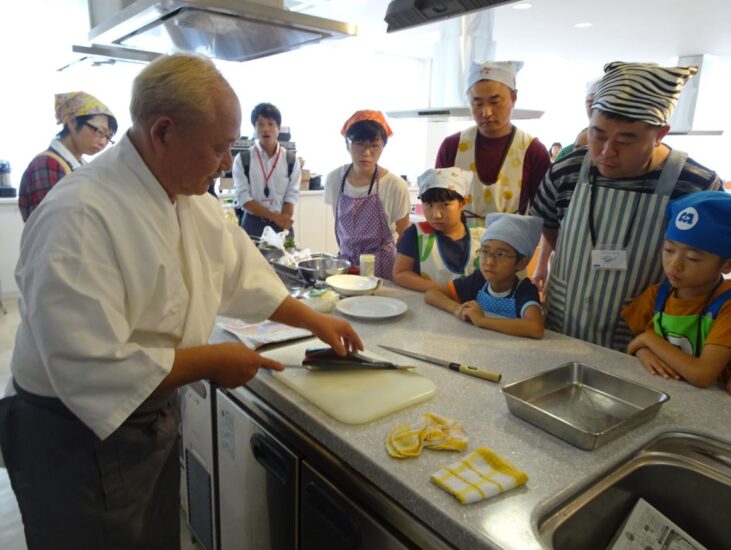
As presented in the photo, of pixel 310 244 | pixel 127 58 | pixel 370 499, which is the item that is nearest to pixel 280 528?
pixel 370 499

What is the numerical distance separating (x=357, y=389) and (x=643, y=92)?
962mm

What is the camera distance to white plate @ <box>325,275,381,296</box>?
1538mm

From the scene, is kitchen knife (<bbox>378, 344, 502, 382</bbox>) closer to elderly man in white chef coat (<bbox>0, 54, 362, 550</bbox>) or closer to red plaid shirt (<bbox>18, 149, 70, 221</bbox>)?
elderly man in white chef coat (<bbox>0, 54, 362, 550</bbox>)

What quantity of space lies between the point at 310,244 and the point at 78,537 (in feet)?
13.7

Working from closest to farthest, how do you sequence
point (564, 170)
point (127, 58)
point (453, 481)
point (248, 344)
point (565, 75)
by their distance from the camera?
point (453, 481)
point (248, 344)
point (564, 170)
point (127, 58)
point (565, 75)

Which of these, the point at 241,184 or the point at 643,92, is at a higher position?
the point at 643,92

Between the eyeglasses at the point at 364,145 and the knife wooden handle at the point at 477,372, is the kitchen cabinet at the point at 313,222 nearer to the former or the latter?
the eyeglasses at the point at 364,145

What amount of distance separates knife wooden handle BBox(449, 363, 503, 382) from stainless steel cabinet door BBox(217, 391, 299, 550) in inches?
15.3

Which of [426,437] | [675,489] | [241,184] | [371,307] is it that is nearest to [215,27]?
[371,307]

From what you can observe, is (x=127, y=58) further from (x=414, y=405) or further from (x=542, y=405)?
(x=542, y=405)

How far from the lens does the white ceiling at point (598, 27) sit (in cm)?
376

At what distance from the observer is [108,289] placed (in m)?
0.72

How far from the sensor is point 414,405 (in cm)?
91

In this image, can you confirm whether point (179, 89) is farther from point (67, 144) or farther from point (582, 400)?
point (67, 144)
